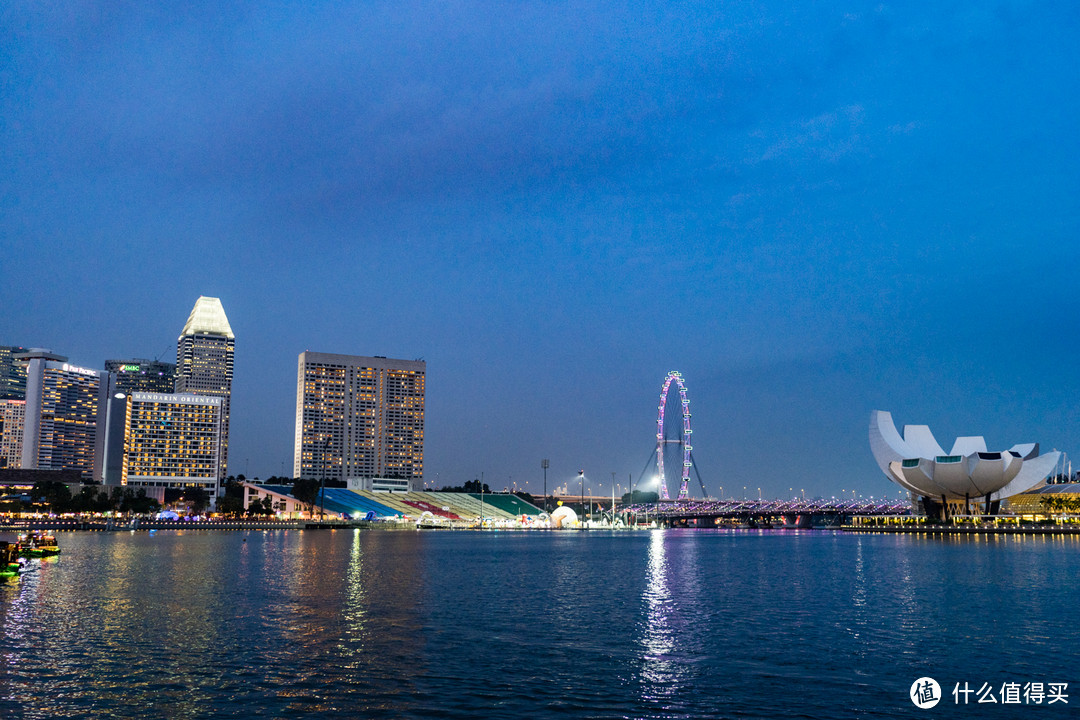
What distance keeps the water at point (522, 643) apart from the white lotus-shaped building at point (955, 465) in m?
92.1

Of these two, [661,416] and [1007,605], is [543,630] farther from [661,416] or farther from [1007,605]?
[661,416]

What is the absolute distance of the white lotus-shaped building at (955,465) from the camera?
137m

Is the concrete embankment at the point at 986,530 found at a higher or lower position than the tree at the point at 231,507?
lower

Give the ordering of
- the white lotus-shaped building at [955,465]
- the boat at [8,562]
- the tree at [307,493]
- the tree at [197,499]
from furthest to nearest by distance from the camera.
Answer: the tree at [197,499] → the tree at [307,493] → the white lotus-shaped building at [955,465] → the boat at [8,562]

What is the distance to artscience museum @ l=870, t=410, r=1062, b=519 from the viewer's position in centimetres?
13750

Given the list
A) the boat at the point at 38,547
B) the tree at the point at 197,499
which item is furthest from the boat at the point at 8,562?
the tree at the point at 197,499

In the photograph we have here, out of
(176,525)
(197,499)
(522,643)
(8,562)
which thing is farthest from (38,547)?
(197,499)

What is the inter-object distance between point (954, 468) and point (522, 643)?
424 ft

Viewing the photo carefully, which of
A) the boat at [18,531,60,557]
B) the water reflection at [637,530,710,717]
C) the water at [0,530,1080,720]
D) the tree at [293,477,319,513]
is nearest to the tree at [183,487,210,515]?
the tree at [293,477,319,513]

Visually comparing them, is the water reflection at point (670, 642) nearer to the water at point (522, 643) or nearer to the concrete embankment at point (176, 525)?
the water at point (522, 643)

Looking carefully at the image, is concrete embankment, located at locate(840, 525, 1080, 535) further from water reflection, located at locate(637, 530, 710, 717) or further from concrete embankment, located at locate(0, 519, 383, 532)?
concrete embankment, located at locate(0, 519, 383, 532)

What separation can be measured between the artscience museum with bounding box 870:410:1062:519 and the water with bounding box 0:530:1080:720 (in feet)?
302

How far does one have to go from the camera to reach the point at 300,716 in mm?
19156

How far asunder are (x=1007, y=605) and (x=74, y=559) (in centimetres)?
6419
